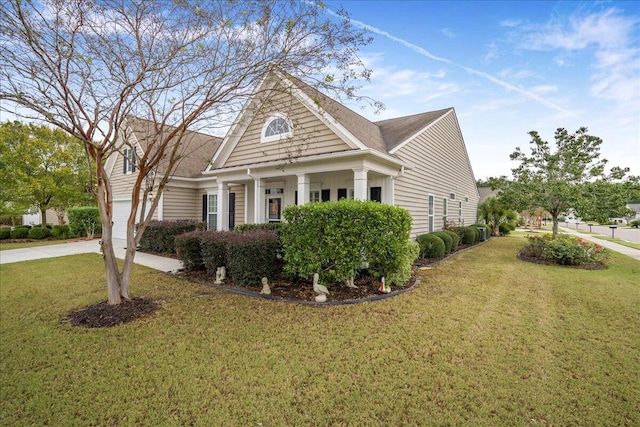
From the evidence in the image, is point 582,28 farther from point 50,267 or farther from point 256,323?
point 50,267

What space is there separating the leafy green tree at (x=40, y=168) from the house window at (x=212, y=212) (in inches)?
351

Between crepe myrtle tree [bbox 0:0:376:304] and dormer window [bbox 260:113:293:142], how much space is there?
402 cm

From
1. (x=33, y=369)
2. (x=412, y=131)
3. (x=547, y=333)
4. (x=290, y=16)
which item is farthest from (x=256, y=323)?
(x=412, y=131)

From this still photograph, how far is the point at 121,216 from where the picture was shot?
1669cm

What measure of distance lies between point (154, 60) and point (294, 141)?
183 inches

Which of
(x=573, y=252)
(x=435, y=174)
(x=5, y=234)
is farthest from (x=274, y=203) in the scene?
(x=5, y=234)

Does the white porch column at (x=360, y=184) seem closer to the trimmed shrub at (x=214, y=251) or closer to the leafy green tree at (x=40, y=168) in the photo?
the trimmed shrub at (x=214, y=251)

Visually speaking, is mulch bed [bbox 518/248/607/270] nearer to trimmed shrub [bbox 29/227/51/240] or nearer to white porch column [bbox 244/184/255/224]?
white porch column [bbox 244/184/255/224]

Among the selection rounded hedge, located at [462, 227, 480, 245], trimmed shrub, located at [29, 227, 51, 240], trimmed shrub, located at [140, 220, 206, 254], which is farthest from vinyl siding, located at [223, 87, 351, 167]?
trimmed shrub, located at [29, 227, 51, 240]

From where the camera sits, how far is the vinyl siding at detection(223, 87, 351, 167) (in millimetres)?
8773

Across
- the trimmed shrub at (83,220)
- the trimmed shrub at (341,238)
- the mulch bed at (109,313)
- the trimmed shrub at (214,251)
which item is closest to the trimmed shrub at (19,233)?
the trimmed shrub at (83,220)

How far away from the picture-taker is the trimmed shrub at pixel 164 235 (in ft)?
38.3

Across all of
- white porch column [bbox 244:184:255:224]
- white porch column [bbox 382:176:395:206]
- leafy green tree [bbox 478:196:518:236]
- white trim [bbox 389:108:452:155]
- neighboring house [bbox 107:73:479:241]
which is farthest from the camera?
leafy green tree [bbox 478:196:518:236]

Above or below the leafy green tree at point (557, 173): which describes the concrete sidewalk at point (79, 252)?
below
